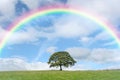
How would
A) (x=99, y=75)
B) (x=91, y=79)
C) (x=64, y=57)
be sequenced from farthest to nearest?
1. (x=64, y=57)
2. (x=99, y=75)
3. (x=91, y=79)

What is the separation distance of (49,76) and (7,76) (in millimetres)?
7348

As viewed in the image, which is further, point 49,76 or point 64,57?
point 64,57

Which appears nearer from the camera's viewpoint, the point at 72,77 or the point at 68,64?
the point at 72,77

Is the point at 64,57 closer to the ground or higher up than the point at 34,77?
higher up

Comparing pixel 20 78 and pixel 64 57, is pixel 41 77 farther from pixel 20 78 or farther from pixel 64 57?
pixel 64 57

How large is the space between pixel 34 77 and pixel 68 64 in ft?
230

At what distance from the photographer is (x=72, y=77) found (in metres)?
52.5

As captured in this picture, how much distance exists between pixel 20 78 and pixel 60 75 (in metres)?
7.29

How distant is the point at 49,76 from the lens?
2080 inches

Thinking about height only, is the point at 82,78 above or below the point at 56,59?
below

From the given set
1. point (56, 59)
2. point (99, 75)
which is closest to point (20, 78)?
point (99, 75)

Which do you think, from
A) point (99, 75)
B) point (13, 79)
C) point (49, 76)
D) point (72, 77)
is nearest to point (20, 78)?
point (13, 79)

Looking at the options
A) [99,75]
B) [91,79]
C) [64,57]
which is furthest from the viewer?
[64,57]

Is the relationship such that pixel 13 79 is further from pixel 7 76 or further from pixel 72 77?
pixel 72 77
